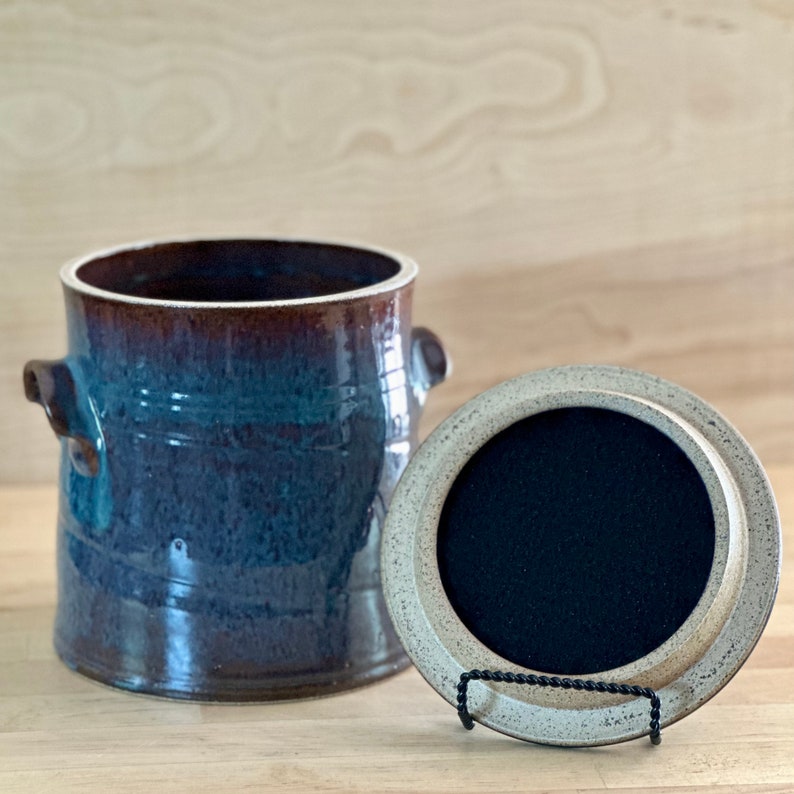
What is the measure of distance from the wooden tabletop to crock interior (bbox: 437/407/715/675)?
5 centimetres

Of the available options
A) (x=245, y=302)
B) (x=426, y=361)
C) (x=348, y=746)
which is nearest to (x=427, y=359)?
(x=426, y=361)

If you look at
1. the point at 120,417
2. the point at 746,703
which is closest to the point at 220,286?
the point at 120,417

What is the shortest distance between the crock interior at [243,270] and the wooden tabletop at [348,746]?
0.24m

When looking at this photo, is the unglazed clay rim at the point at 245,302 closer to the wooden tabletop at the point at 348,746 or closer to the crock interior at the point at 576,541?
the crock interior at the point at 576,541

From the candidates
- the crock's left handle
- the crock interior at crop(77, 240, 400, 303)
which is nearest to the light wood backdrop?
the crock interior at crop(77, 240, 400, 303)

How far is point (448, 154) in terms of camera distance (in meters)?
1.01

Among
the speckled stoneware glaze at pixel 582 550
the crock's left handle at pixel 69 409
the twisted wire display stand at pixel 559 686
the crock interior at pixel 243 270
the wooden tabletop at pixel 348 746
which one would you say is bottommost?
the wooden tabletop at pixel 348 746

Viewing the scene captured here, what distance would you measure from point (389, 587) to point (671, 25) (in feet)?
1.84

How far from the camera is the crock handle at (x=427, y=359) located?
2.45ft

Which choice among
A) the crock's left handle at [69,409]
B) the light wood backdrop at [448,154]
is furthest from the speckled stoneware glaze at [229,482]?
the light wood backdrop at [448,154]

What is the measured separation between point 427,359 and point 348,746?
0.77 ft

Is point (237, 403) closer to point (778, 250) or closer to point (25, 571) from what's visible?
point (25, 571)

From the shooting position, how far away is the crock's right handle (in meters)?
0.74

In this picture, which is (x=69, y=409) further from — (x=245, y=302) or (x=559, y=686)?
(x=559, y=686)
